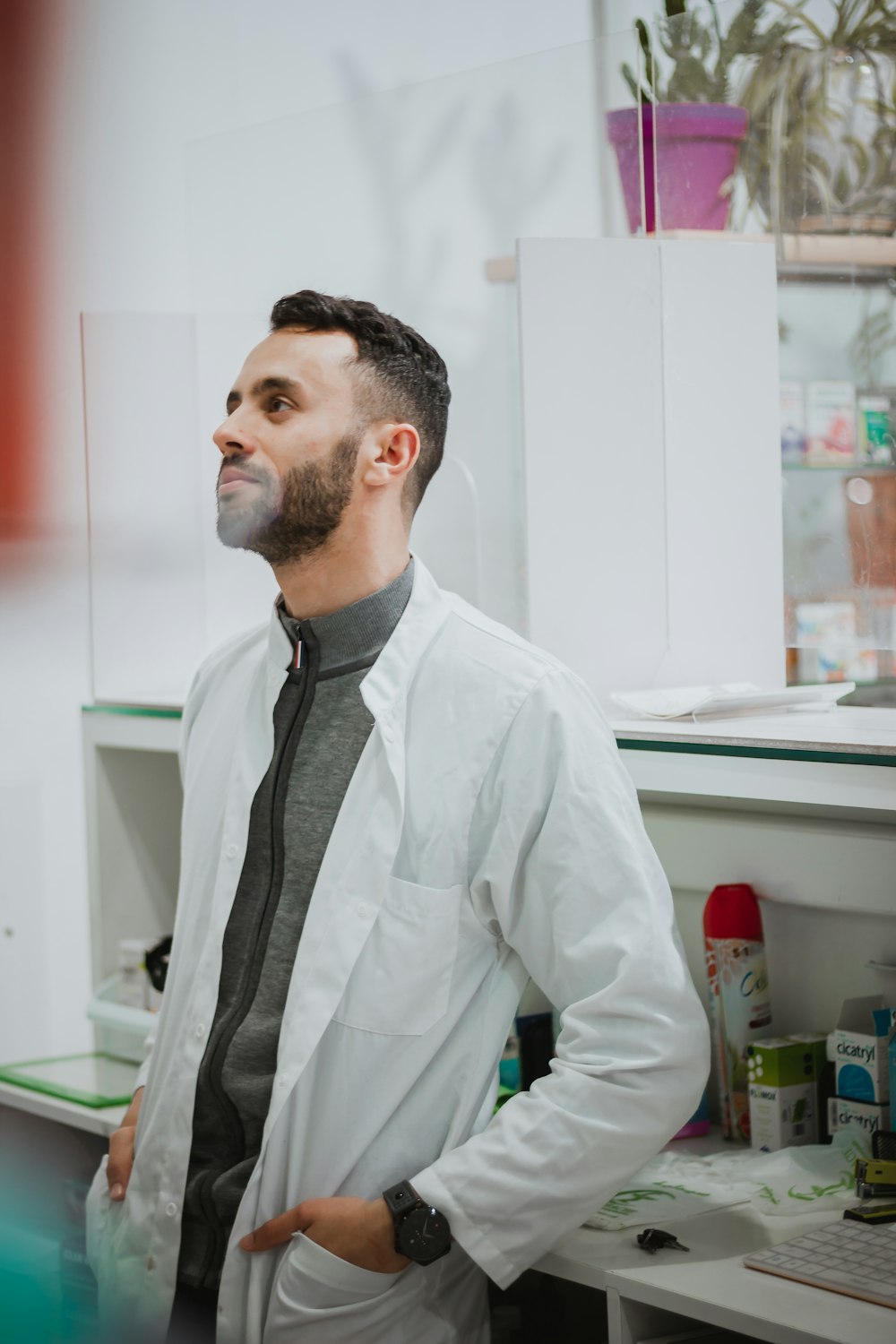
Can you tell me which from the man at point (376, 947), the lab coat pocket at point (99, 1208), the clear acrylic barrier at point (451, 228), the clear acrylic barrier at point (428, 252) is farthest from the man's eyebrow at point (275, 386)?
the lab coat pocket at point (99, 1208)

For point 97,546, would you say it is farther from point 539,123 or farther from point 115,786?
point 115,786

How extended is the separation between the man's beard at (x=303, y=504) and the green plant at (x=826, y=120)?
0.74m

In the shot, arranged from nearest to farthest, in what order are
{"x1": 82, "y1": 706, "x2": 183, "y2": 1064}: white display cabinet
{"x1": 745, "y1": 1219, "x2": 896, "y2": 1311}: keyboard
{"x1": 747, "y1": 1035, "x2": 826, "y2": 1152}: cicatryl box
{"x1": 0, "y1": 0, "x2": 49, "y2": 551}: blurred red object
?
{"x1": 0, "y1": 0, "x2": 49, "y2": 551}: blurred red object
{"x1": 745, "y1": 1219, "x2": 896, "y2": 1311}: keyboard
{"x1": 747, "y1": 1035, "x2": 826, "y2": 1152}: cicatryl box
{"x1": 82, "y1": 706, "x2": 183, "y2": 1064}: white display cabinet

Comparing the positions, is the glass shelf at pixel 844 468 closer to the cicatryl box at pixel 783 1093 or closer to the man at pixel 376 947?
the man at pixel 376 947

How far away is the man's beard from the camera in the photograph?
1228 mm

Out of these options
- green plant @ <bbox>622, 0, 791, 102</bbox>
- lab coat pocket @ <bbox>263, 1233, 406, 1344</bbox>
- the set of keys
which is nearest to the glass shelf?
green plant @ <bbox>622, 0, 791, 102</bbox>

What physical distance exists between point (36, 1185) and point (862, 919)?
135cm

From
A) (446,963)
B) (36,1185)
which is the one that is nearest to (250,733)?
(446,963)

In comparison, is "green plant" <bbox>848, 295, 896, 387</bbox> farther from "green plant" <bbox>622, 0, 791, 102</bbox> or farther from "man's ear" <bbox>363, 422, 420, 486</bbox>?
"man's ear" <bbox>363, 422, 420, 486</bbox>

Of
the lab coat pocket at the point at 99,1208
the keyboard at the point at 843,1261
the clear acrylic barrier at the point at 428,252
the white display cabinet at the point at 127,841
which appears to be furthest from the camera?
the white display cabinet at the point at 127,841

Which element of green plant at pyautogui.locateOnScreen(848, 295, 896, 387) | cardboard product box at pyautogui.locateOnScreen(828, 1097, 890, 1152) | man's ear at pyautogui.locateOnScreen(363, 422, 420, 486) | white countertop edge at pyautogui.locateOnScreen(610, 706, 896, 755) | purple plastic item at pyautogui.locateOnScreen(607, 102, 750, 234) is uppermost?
purple plastic item at pyautogui.locateOnScreen(607, 102, 750, 234)

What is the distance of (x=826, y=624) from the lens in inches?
64.0

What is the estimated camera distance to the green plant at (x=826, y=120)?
166 centimetres

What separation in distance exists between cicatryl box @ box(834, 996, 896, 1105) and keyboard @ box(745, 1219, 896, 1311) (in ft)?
0.62
